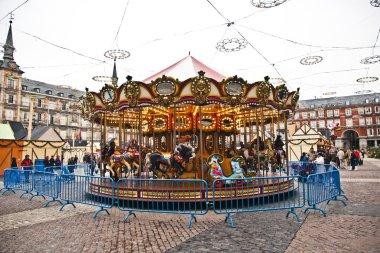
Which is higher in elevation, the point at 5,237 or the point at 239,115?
the point at 239,115

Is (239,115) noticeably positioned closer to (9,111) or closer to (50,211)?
(50,211)

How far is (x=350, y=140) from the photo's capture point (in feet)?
218

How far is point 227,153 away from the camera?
11.2 meters

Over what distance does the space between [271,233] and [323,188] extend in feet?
8.76

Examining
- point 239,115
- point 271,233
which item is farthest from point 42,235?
point 239,115

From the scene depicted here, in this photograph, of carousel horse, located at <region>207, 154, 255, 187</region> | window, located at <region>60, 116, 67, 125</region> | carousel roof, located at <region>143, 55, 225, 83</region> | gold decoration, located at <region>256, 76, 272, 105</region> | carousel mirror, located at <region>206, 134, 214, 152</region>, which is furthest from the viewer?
window, located at <region>60, 116, 67, 125</region>

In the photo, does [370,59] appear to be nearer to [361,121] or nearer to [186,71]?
[186,71]

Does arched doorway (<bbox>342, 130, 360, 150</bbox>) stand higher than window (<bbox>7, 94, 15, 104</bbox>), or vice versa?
window (<bbox>7, 94, 15, 104</bbox>)

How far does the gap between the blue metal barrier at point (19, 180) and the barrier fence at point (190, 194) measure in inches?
1.5

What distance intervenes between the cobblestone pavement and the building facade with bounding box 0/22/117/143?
125ft

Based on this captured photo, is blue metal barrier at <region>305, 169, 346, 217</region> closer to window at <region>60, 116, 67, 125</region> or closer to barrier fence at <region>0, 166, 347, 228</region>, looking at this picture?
barrier fence at <region>0, 166, 347, 228</region>

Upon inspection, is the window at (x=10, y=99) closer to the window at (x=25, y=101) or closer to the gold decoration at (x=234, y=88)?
the window at (x=25, y=101)

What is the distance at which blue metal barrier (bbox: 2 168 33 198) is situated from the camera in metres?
10.1

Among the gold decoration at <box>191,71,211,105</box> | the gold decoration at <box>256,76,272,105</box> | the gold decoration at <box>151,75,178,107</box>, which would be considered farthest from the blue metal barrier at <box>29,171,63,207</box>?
the gold decoration at <box>256,76,272,105</box>
